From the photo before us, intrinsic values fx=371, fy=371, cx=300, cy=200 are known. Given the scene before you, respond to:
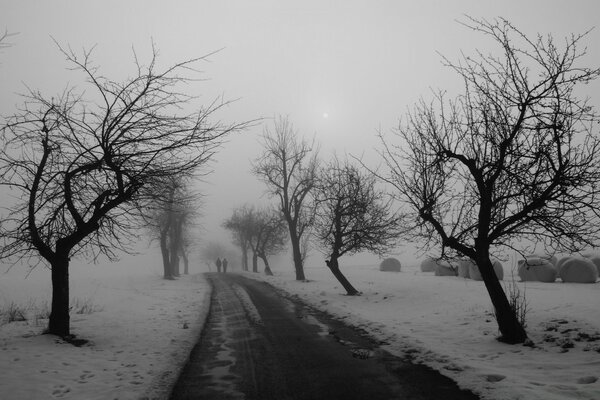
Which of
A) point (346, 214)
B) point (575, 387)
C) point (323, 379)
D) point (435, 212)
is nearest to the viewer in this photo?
point (575, 387)

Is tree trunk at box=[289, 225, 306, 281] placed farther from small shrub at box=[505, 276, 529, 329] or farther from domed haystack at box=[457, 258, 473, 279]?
small shrub at box=[505, 276, 529, 329]

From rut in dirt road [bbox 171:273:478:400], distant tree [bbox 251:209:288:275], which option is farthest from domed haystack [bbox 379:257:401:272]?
rut in dirt road [bbox 171:273:478:400]

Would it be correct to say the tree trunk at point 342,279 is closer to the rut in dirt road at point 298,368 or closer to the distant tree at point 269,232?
the rut in dirt road at point 298,368

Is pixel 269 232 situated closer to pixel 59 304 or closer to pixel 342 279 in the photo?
pixel 342 279

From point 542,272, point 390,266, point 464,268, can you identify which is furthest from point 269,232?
point 542,272

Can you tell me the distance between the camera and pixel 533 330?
28.7ft

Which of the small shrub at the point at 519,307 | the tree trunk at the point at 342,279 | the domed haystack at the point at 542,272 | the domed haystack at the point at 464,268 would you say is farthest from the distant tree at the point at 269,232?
the small shrub at the point at 519,307

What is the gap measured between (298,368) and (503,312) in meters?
4.76

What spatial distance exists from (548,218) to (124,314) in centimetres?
1260

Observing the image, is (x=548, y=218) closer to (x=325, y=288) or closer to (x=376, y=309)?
(x=376, y=309)

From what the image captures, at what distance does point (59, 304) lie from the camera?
860cm

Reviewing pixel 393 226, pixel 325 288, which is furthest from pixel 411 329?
pixel 325 288

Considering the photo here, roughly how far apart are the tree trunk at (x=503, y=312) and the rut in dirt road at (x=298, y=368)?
2.72 m

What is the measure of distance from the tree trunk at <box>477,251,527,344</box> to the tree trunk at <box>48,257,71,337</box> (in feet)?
31.6
